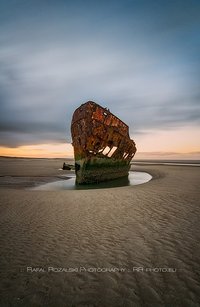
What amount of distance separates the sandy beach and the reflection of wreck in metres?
6.72

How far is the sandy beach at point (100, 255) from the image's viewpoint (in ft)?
9.10

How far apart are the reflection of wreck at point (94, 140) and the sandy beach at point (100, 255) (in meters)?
6.72

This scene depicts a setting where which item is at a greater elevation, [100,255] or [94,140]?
[94,140]

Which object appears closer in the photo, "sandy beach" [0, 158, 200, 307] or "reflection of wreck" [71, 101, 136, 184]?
"sandy beach" [0, 158, 200, 307]

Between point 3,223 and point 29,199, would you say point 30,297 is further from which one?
point 29,199

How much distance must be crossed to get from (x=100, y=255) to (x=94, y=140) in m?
10.3

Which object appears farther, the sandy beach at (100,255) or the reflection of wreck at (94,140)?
the reflection of wreck at (94,140)

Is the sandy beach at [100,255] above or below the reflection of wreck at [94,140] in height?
below

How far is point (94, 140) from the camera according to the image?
45.3ft

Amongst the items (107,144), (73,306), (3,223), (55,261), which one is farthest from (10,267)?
(107,144)

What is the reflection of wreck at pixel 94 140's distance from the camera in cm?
1366

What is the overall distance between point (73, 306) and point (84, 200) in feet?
18.9

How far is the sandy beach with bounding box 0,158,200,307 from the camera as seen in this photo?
2773mm

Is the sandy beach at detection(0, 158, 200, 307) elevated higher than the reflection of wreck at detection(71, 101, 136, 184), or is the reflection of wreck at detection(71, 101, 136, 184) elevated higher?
the reflection of wreck at detection(71, 101, 136, 184)
